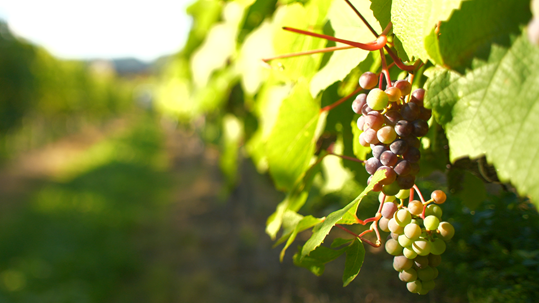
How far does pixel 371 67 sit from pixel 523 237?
1.98 ft

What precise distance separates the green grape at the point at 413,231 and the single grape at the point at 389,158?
0.11 metres

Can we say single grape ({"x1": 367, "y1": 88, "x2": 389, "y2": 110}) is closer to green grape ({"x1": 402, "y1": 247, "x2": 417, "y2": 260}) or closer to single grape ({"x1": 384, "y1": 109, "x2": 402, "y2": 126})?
single grape ({"x1": 384, "y1": 109, "x2": 402, "y2": 126})

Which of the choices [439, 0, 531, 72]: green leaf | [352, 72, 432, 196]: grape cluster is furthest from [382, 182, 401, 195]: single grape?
[439, 0, 531, 72]: green leaf

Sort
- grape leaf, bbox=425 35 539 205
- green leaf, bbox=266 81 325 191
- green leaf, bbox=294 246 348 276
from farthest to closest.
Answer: green leaf, bbox=266 81 325 191
green leaf, bbox=294 246 348 276
grape leaf, bbox=425 35 539 205

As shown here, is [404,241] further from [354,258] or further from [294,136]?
[294,136]

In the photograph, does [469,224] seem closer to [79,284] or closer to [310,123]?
[310,123]

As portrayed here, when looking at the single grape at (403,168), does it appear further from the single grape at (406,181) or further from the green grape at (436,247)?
the green grape at (436,247)

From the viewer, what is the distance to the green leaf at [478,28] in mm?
481

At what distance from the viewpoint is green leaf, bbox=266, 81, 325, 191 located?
2.98ft

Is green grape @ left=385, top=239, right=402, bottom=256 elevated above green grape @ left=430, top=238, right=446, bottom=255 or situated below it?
above

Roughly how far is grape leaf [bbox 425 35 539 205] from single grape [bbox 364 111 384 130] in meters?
0.09

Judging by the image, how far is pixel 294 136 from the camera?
0.96m

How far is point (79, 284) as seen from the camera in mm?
5258

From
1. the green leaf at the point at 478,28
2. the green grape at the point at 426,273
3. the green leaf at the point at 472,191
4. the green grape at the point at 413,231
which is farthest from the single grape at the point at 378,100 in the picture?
the green leaf at the point at 472,191
